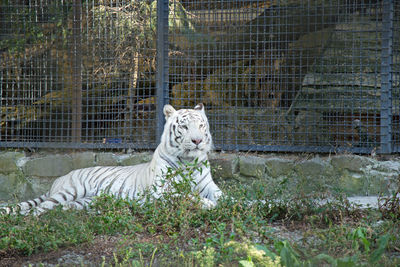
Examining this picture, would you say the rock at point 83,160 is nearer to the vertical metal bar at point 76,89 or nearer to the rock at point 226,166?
the vertical metal bar at point 76,89

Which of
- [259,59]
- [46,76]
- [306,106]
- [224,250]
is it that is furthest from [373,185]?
[46,76]

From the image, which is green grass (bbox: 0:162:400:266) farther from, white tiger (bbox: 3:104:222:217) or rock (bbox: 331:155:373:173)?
rock (bbox: 331:155:373:173)

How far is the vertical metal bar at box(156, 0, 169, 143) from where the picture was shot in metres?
6.18

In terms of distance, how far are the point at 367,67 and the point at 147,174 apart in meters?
3.13

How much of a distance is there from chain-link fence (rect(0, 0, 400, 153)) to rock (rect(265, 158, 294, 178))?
0.16 metres

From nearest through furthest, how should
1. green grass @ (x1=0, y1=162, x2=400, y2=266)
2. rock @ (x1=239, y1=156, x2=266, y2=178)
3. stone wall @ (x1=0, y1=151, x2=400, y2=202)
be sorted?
green grass @ (x1=0, y1=162, x2=400, y2=266) < stone wall @ (x1=0, y1=151, x2=400, y2=202) < rock @ (x1=239, y1=156, x2=266, y2=178)

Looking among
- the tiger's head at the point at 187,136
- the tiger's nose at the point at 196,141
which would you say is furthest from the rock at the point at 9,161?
the tiger's nose at the point at 196,141

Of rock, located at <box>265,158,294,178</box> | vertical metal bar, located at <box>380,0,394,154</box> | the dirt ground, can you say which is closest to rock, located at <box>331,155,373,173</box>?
vertical metal bar, located at <box>380,0,394,154</box>

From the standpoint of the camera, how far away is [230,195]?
4.18 m

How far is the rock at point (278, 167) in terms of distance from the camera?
19.3 feet

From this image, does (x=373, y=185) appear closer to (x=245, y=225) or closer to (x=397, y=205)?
(x=397, y=205)

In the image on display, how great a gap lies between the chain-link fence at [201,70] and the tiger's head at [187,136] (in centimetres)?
92

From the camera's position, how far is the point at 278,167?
592cm

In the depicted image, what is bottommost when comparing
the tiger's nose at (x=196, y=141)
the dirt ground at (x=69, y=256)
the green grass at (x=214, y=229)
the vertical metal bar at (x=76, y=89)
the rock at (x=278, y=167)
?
the dirt ground at (x=69, y=256)
